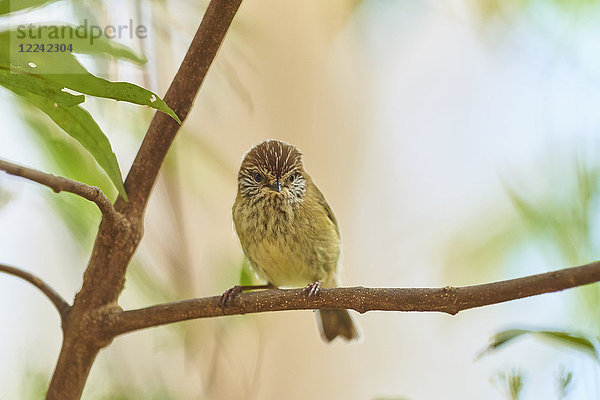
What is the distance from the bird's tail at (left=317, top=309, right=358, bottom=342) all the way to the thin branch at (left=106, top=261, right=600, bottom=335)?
2.90 feet

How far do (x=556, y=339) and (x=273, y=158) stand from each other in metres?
1.20

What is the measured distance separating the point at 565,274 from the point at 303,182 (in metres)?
1.29

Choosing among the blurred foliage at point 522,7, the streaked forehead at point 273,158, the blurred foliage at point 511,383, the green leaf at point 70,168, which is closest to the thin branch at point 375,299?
the blurred foliage at point 511,383

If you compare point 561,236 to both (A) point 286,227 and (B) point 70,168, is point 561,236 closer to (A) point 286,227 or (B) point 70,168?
(A) point 286,227

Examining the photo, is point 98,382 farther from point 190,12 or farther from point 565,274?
point 565,274

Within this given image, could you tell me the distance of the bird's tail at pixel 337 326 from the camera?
2.03 metres

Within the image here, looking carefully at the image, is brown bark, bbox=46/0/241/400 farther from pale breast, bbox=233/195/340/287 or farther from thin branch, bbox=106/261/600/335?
pale breast, bbox=233/195/340/287

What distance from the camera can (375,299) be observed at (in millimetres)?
1003

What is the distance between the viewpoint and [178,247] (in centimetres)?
208

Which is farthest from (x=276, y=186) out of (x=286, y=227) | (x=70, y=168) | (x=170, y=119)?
(x=170, y=119)

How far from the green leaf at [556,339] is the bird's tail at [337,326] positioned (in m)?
1.08

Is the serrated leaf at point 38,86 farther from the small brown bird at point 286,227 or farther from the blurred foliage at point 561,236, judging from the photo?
the small brown bird at point 286,227

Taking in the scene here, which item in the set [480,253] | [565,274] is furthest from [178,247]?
[565,274]

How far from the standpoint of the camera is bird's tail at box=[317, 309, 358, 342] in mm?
2029
